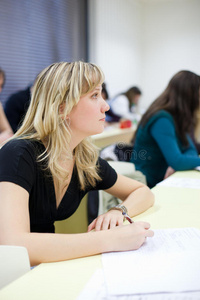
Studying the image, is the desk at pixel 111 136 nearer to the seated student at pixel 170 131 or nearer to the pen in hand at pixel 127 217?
the seated student at pixel 170 131

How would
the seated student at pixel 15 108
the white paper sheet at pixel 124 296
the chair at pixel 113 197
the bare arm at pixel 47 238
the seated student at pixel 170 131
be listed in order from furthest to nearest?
the seated student at pixel 15 108
the seated student at pixel 170 131
the chair at pixel 113 197
the bare arm at pixel 47 238
the white paper sheet at pixel 124 296

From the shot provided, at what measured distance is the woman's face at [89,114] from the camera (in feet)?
3.61

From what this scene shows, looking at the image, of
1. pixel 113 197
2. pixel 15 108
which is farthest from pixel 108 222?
pixel 15 108

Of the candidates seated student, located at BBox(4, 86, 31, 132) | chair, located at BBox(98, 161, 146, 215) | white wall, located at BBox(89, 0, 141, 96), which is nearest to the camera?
chair, located at BBox(98, 161, 146, 215)

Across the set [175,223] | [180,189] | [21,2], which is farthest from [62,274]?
[21,2]

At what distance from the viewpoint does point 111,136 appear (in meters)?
4.08

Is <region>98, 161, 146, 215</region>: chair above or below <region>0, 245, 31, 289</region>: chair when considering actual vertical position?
below

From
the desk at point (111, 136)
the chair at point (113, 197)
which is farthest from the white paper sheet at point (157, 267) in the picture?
the desk at point (111, 136)

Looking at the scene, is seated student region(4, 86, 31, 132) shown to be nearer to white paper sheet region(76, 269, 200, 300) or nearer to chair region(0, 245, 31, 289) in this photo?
chair region(0, 245, 31, 289)

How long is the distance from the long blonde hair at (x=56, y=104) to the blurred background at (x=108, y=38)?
304cm

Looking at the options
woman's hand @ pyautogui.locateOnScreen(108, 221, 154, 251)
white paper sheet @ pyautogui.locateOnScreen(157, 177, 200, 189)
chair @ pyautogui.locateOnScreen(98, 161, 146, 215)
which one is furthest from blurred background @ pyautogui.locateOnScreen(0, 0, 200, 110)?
woman's hand @ pyautogui.locateOnScreen(108, 221, 154, 251)

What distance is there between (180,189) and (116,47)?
5074 millimetres

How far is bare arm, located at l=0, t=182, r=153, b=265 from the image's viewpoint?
85 cm

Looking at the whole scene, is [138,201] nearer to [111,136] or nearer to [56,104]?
[56,104]
